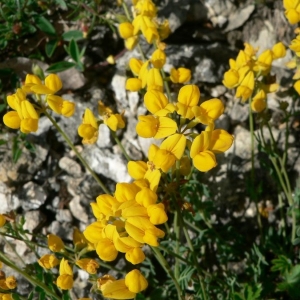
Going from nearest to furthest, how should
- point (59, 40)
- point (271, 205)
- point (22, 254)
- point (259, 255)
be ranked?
point (259, 255), point (22, 254), point (271, 205), point (59, 40)

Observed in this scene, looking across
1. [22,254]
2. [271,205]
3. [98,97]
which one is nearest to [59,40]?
[98,97]

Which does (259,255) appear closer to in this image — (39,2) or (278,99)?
(278,99)

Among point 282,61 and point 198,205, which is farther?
point 282,61

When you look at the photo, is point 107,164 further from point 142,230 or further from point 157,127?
point 142,230

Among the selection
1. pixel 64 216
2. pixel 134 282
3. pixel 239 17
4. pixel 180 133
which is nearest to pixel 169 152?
pixel 180 133

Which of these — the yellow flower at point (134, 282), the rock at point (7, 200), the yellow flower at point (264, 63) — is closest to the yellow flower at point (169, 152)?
the yellow flower at point (134, 282)

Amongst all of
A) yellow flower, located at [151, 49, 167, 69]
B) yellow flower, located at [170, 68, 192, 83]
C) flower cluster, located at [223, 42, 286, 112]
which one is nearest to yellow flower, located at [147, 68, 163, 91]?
yellow flower, located at [151, 49, 167, 69]

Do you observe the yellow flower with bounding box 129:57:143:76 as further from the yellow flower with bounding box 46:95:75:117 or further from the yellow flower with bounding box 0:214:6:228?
the yellow flower with bounding box 0:214:6:228

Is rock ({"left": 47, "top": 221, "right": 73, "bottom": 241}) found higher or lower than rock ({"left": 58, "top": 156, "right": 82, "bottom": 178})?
lower
